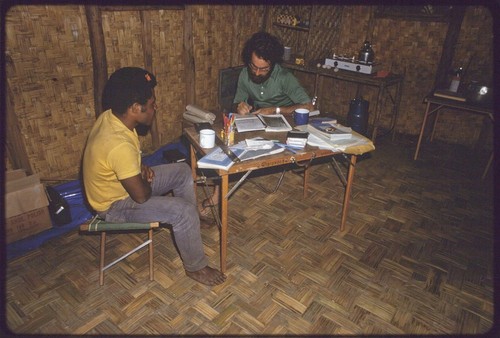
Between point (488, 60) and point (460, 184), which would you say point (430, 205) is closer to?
point (460, 184)

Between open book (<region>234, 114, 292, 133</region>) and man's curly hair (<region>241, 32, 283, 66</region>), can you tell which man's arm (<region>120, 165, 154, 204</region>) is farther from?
man's curly hair (<region>241, 32, 283, 66</region>)

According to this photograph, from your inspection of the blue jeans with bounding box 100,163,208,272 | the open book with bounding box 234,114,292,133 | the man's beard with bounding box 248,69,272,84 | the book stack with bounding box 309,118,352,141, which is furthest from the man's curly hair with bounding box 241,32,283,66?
the blue jeans with bounding box 100,163,208,272

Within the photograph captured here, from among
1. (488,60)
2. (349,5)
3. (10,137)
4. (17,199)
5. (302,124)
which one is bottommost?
(17,199)

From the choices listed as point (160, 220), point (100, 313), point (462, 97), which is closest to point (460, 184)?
point (462, 97)

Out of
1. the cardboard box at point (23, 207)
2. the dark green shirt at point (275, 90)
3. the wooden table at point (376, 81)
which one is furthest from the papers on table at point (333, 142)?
the cardboard box at point (23, 207)

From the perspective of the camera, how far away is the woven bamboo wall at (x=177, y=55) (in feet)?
10.5

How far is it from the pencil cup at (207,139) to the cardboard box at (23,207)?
1591 millimetres

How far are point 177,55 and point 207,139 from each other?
2485mm

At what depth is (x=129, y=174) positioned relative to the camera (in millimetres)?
2068

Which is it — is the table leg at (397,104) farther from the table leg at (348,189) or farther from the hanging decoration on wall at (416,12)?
the table leg at (348,189)

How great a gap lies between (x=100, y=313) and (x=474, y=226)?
143 inches

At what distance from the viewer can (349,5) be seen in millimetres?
5398

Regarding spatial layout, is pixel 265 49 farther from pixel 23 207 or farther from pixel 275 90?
pixel 23 207

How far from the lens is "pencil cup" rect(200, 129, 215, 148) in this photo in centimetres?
251
